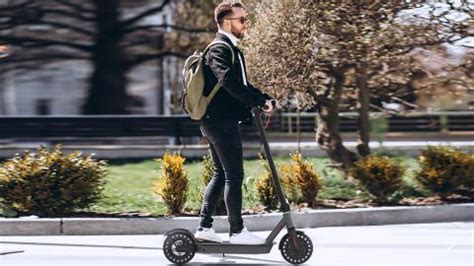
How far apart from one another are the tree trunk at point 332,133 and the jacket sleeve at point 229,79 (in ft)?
17.2

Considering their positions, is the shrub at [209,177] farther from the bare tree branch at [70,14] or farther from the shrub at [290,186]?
the bare tree branch at [70,14]

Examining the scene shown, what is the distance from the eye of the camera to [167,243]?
6.67m

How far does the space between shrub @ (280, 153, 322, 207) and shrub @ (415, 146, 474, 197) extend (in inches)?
48.9

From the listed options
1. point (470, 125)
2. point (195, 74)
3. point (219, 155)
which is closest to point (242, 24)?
point (195, 74)

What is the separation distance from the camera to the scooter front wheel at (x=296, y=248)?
21.6ft

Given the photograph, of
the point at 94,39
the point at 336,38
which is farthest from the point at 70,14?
the point at 336,38

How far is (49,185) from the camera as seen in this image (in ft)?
28.0

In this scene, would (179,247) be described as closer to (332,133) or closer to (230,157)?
(230,157)

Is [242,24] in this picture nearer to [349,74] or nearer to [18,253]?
[18,253]

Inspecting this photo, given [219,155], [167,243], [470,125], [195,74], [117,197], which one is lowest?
[470,125]

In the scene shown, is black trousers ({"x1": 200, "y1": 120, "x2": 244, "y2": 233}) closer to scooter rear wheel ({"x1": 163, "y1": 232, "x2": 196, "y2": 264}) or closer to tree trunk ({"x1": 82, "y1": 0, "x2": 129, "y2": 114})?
scooter rear wheel ({"x1": 163, "y1": 232, "x2": 196, "y2": 264})

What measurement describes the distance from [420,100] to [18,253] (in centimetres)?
788

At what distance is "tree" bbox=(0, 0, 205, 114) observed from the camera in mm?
17062

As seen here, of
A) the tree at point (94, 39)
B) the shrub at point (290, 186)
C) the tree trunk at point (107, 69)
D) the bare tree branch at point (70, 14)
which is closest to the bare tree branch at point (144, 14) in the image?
the tree at point (94, 39)
